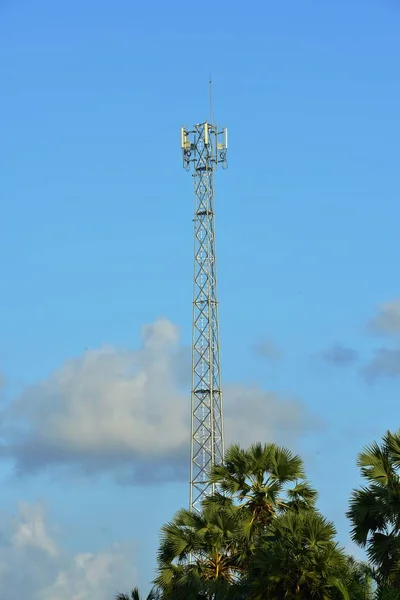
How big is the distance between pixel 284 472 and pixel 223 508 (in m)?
2.35

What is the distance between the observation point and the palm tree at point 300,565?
37438 mm

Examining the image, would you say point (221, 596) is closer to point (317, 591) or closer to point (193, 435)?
point (317, 591)

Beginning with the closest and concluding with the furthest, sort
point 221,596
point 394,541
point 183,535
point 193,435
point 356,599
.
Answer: point 356,599, point 394,541, point 221,596, point 183,535, point 193,435

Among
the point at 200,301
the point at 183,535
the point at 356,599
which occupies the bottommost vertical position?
the point at 356,599

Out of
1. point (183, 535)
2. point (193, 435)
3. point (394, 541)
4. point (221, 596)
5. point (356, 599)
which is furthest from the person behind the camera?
point (193, 435)

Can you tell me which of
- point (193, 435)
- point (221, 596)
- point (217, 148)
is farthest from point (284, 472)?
point (217, 148)

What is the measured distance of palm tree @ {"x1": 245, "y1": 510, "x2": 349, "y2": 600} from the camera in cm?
3744

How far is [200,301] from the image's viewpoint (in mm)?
62594

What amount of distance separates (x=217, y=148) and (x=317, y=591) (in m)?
31.5

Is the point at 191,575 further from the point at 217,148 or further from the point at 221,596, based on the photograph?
the point at 217,148

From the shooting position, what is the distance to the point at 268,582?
37.8 m

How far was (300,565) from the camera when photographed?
37.6m

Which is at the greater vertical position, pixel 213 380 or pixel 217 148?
pixel 217 148

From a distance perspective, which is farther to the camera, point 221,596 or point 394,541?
point 221,596
